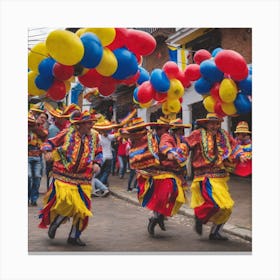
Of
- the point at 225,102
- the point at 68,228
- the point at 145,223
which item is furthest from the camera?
the point at 145,223

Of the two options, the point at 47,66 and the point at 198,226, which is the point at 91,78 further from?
the point at 198,226

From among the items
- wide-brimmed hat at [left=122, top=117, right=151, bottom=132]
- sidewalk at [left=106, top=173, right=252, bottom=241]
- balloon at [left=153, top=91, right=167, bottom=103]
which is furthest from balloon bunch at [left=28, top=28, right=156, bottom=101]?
sidewalk at [left=106, top=173, right=252, bottom=241]

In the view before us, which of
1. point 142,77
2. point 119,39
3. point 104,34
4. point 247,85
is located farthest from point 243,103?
point 104,34

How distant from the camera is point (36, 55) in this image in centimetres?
446

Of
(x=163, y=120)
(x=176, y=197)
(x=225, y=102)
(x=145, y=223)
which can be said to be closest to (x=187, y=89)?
(x=163, y=120)

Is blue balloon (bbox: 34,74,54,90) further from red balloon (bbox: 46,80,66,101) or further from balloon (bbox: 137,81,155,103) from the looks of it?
balloon (bbox: 137,81,155,103)

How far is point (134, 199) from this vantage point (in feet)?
25.0

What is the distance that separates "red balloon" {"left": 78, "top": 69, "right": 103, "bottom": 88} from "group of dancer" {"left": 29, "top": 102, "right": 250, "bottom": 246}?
1.02ft

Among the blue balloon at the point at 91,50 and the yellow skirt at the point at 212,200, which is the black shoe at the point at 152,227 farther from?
the blue balloon at the point at 91,50

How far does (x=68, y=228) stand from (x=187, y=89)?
223 centimetres

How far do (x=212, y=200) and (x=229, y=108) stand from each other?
3.34ft

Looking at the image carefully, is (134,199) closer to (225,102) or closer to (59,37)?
(225,102)
